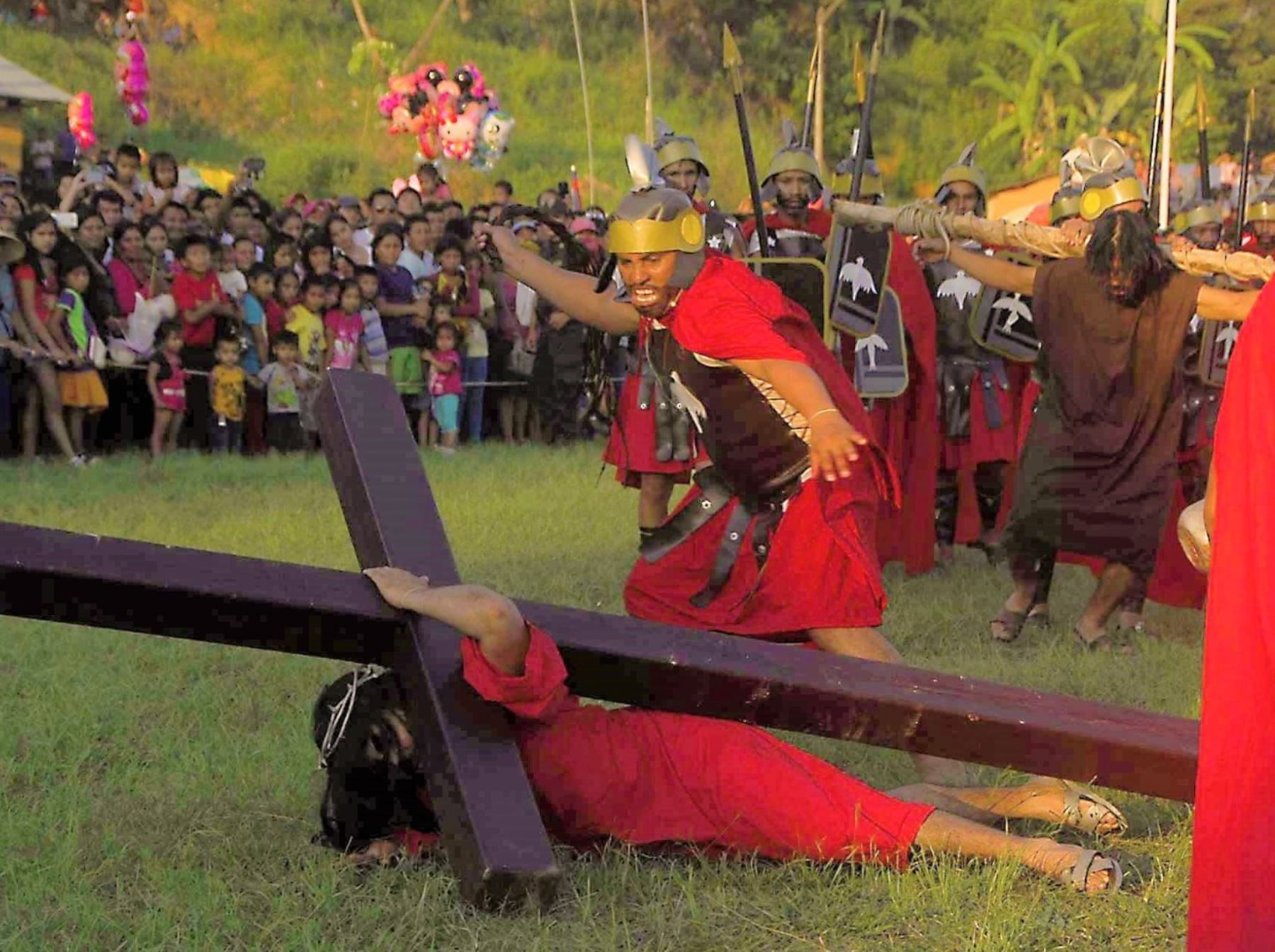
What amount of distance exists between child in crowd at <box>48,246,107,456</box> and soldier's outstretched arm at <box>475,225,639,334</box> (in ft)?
20.6

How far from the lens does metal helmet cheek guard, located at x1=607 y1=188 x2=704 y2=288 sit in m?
4.53

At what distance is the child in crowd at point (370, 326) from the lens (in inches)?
481

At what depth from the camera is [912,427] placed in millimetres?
8820

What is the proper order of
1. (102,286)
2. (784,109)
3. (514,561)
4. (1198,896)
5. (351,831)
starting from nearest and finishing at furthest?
(1198,896), (351,831), (514,561), (102,286), (784,109)

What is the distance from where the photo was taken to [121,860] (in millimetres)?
3980

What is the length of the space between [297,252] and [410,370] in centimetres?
105

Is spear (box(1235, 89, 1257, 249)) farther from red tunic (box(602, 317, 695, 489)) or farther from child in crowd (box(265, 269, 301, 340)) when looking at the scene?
child in crowd (box(265, 269, 301, 340))

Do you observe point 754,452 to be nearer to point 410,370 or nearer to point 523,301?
point 410,370

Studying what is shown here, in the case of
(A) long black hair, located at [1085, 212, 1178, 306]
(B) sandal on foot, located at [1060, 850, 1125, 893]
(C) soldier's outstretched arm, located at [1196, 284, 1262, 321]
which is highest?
(A) long black hair, located at [1085, 212, 1178, 306]

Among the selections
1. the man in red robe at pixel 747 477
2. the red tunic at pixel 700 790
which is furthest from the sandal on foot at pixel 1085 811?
the man in red robe at pixel 747 477

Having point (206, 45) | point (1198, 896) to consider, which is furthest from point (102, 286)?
point (206, 45)

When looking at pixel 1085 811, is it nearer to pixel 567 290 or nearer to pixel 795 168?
pixel 567 290

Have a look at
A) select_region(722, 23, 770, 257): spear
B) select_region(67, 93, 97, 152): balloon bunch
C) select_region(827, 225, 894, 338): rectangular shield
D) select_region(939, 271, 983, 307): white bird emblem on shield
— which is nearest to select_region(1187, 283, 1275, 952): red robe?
select_region(722, 23, 770, 257): spear

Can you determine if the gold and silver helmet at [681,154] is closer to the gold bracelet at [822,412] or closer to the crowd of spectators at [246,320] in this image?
the crowd of spectators at [246,320]
